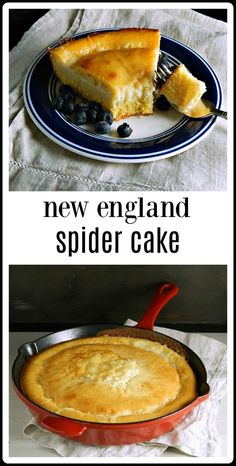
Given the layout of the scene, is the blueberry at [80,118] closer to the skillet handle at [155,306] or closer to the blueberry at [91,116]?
the blueberry at [91,116]

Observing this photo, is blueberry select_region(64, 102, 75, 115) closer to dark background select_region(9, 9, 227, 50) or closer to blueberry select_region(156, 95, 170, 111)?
blueberry select_region(156, 95, 170, 111)

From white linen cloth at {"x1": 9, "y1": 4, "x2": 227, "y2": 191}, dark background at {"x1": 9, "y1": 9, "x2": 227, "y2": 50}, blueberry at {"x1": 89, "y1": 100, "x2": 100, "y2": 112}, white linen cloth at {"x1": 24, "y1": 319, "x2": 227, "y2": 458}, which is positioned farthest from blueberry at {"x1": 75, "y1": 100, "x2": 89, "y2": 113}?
white linen cloth at {"x1": 24, "y1": 319, "x2": 227, "y2": 458}

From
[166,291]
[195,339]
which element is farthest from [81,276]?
[195,339]

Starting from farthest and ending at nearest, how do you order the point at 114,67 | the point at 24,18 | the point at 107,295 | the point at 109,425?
the point at 24,18
the point at 107,295
the point at 114,67
the point at 109,425

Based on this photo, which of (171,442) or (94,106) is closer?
(171,442)

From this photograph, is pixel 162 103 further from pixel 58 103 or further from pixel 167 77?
pixel 58 103

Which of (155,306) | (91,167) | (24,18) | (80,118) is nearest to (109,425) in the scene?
(155,306)
